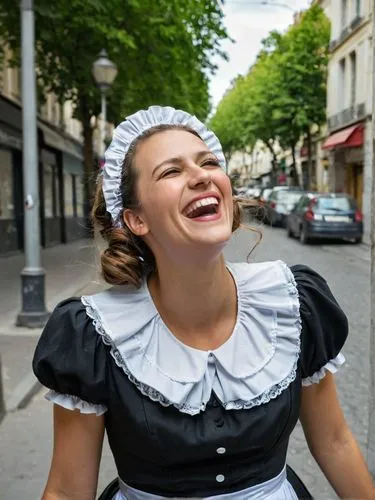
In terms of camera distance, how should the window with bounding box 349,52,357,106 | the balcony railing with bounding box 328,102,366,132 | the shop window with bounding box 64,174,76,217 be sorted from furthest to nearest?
the window with bounding box 349,52,357,106 → the balcony railing with bounding box 328,102,366,132 → the shop window with bounding box 64,174,76,217

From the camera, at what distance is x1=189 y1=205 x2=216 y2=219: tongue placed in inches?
61.2

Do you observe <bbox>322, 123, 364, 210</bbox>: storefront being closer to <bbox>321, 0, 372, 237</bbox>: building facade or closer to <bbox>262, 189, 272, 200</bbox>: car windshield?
<bbox>321, 0, 372, 237</bbox>: building facade

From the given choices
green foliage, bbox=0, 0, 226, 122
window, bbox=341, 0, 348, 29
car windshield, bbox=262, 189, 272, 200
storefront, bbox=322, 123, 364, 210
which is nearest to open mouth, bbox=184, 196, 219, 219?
green foliage, bbox=0, 0, 226, 122

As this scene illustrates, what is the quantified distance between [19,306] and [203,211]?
8142 mm

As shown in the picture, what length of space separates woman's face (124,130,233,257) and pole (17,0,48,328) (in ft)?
21.1

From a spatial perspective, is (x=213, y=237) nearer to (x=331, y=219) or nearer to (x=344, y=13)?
(x=331, y=219)

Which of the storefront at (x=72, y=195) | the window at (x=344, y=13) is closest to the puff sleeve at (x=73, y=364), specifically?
the storefront at (x=72, y=195)

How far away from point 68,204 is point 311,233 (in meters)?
11.4

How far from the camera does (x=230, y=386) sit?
5.31ft

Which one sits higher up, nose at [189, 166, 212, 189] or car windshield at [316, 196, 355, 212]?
nose at [189, 166, 212, 189]

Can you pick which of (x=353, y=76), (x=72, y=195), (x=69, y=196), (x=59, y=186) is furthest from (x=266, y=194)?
(x=59, y=186)

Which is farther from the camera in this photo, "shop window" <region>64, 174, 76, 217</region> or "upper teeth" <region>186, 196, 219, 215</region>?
"shop window" <region>64, 174, 76, 217</region>

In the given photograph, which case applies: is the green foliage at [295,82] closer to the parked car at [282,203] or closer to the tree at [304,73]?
the tree at [304,73]

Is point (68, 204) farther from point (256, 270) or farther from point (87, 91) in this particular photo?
point (256, 270)
